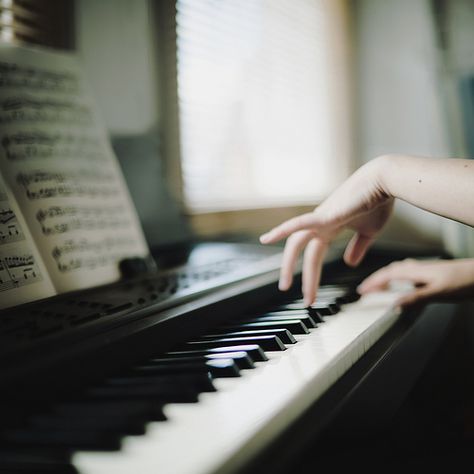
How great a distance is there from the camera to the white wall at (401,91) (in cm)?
292

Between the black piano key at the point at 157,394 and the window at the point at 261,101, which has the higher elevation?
the window at the point at 261,101

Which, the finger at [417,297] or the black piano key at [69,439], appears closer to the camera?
the black piano key at [69,439]

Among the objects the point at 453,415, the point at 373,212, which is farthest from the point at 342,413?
the point at 453,415

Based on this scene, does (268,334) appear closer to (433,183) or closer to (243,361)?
(243,361)

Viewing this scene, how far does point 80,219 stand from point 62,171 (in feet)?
0.36

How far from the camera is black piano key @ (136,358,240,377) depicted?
694mm

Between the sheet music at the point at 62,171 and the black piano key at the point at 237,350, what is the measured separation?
28 cm

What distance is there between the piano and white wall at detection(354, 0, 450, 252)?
2010 millimetres

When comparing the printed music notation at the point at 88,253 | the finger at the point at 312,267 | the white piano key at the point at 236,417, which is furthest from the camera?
the finger at the point at 312,267

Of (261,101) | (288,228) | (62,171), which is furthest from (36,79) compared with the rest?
(261,101)

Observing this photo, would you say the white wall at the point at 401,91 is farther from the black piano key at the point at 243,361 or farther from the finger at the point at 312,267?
the black piano key at the point at 243,361

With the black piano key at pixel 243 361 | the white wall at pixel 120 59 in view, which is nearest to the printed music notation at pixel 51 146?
the white wall at pixel 120 59

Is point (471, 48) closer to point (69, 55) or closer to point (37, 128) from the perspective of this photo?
point (69, 55)

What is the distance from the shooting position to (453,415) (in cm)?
199
